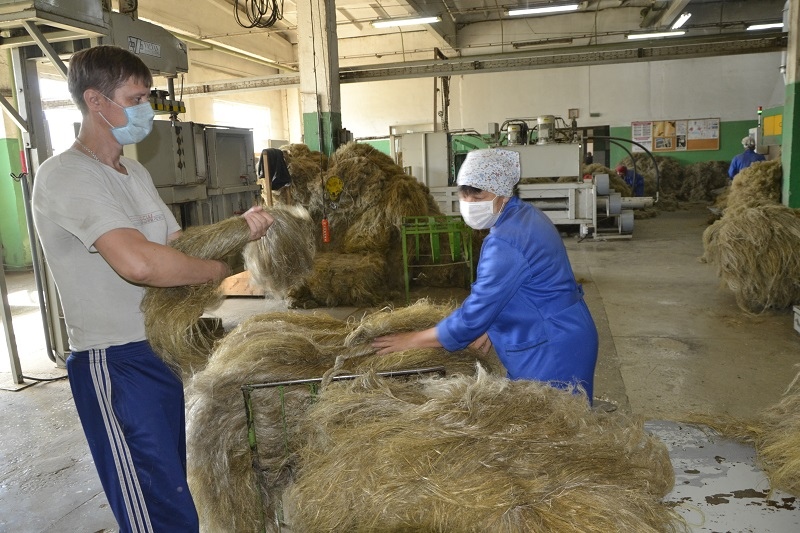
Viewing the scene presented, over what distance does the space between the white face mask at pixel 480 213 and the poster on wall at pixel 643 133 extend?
15819mm

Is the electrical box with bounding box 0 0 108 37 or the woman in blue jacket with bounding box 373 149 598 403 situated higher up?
the electrical box with bounding box 0 0 108 37

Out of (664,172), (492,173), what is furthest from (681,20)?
(492,173)

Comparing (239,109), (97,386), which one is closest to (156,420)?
(97,386)

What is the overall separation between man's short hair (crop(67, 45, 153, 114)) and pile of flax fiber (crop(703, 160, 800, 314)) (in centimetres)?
523

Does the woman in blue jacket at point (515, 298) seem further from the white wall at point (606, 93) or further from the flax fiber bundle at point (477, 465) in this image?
the white wall at point (606, 93)

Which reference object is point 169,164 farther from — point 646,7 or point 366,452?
point 646,7

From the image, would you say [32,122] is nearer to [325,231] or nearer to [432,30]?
[325,231]

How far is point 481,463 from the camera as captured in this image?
1.29 meters

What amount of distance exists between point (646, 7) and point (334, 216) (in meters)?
12.9

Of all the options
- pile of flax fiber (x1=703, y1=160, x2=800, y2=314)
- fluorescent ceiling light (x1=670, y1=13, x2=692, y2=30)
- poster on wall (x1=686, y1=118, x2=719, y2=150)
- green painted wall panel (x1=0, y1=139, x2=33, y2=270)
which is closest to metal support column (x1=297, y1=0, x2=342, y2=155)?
pile of flax fiber (x1=703, y1=160, x2=800, y2=314)

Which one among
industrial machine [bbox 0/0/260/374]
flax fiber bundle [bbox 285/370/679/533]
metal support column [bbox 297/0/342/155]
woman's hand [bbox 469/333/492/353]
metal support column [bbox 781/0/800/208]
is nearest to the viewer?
flax fiber bundle [bbox 285/370/679/533]

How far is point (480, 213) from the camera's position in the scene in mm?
2100

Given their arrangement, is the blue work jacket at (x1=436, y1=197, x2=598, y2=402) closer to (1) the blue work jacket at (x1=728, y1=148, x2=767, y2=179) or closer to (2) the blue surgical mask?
(2) the blue surgical mask

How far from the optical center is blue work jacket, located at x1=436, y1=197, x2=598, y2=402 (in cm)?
192
